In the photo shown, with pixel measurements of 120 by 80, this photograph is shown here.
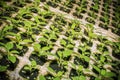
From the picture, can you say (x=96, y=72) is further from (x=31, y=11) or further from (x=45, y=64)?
(x=31, y=11)

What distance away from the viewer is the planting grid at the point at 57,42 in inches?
82.4

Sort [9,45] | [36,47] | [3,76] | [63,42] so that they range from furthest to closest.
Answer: [63,42]
[36,47]
[9,45]
[3,76]

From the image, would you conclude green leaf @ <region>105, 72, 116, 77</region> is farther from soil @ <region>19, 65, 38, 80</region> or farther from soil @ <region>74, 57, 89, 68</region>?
soil @ <region>19, 65, 38, 80</region>

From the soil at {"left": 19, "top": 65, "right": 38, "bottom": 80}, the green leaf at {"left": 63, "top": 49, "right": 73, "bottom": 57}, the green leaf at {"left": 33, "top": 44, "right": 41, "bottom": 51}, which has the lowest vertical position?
the soil at {"left": 19, "top": 65, "right": 38, "bottom": 80}

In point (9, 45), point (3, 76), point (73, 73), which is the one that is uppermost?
point (9, 45)

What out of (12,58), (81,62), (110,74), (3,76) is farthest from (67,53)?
(3,76)

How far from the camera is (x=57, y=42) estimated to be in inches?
101

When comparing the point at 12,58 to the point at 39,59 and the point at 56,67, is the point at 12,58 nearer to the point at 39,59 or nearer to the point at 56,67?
the point at 39,59

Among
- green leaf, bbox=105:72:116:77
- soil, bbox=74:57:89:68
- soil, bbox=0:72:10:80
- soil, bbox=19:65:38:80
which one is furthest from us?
soil, bbox=74:57:89:68

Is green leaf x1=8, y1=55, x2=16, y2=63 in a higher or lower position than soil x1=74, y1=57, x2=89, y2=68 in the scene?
higher

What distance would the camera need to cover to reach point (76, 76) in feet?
6.93

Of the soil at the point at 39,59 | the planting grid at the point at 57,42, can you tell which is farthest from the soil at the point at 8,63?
the soil at the point at 39,59

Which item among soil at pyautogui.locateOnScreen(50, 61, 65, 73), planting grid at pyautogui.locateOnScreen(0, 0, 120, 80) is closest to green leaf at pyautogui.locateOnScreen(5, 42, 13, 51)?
Answer: planting grid at pyautogui.locateOnScreen(0, 0, 120, 80)

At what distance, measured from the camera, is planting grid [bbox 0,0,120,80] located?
82.4 inches
